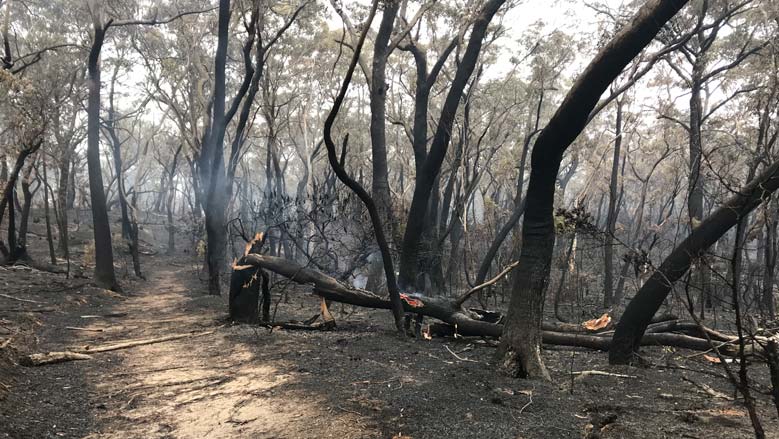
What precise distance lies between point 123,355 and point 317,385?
123 inches

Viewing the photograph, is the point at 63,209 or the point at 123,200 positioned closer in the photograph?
the point at 63,209

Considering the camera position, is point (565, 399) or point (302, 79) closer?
point (565, 399)

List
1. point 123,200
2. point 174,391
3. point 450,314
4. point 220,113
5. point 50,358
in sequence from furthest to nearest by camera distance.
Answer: point 123,200 → point 220,113 → point 450,314 → point 50,358 → point 174,391

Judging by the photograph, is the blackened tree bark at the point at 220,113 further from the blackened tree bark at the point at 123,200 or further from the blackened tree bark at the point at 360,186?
the blackened tree bark at the point at 360,186

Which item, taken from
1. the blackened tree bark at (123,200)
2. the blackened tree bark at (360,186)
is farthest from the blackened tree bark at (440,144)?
the blackened tree bark at (123,200)

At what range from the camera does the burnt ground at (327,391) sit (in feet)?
12.0

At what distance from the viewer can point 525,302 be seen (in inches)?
192

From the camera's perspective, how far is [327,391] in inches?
175

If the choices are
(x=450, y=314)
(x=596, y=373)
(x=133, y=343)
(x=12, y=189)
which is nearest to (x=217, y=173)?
(x=12, y=189)

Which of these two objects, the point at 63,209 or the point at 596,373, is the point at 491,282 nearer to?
the point at 596,373

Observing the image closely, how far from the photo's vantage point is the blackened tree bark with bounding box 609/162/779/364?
13.8 feet

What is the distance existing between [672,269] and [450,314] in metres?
3.07

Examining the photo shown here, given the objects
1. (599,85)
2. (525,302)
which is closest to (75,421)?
(525,302)

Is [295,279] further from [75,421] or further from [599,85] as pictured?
[599,85]
